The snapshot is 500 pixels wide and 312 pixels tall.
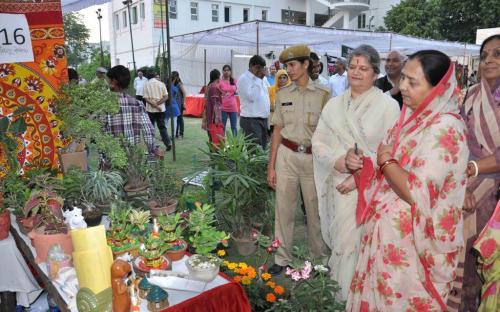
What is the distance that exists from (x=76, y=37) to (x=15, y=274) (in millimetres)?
37795

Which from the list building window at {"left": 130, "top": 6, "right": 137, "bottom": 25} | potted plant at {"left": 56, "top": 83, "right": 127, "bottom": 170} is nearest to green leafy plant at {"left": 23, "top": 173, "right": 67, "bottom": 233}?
potted plant at {"left": 56, "top": 83, "right": 127, "bottom": 170}

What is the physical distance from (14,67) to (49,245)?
1.78m

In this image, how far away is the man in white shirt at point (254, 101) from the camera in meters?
5.87

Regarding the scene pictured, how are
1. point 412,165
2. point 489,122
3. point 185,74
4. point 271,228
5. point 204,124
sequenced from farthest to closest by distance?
point 185,74
point 204,124
point 271,228
point 489,122
point 412,165

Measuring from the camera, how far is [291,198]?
2859 millimetres

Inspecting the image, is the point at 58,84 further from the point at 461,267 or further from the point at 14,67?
the point at 461,267

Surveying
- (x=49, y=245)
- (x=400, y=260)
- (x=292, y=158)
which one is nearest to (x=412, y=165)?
(x=400, y=260)

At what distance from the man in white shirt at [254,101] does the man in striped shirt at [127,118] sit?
2543 millimetres

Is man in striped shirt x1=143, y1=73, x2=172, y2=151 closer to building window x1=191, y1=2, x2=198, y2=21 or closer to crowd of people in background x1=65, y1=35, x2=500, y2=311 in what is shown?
crowd of people in background x1=65, y1=35, x2=500, y2=311

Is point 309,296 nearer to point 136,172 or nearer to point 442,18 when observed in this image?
point 136,172

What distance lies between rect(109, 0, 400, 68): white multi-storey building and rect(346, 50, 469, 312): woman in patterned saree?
1898cm

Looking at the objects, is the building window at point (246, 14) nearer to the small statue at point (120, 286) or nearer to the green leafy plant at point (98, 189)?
the green leafy plant at point (98, 189)

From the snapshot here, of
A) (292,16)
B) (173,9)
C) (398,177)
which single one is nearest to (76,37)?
(173,9)

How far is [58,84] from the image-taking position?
3145mm
